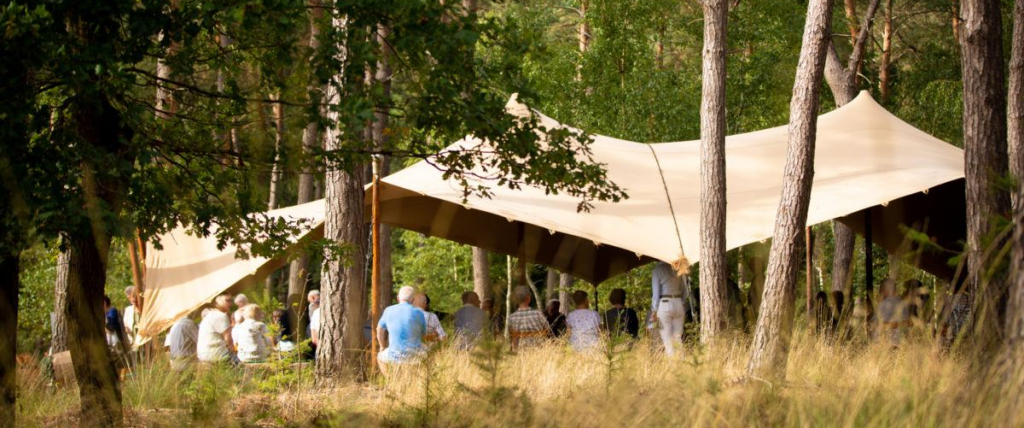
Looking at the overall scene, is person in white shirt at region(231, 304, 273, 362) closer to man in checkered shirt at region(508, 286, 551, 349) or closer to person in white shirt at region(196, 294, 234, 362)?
person in white shirt at region(196, 294, 234, 362)

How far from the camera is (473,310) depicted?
11203 millimetres

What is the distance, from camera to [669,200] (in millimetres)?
12414

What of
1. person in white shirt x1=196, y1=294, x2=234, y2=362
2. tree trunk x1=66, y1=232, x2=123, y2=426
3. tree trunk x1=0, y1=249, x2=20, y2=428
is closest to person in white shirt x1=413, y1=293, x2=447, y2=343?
person in white shirt x1=196, y1=294, x2=234, y2=362

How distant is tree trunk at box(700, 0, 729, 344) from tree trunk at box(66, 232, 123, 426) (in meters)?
6.36

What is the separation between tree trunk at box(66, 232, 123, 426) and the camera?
5.57m

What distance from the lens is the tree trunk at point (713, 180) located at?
11289 mm

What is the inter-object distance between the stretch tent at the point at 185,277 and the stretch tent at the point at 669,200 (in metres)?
0.01

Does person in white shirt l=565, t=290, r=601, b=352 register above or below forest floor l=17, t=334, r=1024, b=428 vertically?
above

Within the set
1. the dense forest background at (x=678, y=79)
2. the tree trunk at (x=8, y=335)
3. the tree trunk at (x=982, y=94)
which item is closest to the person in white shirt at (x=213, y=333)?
the tree trunk at (x=8, y=335)

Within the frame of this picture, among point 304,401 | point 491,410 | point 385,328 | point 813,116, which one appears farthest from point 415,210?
point 491,410

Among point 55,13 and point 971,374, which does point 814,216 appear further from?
point 55,13

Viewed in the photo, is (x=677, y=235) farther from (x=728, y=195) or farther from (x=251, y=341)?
(x=251, y=341)

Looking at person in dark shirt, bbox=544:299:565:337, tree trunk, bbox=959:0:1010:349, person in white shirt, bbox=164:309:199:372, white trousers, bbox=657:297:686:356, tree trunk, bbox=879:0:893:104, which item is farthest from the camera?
tree trunk, bbox=879:0:893:104

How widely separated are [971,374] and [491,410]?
1.78m
